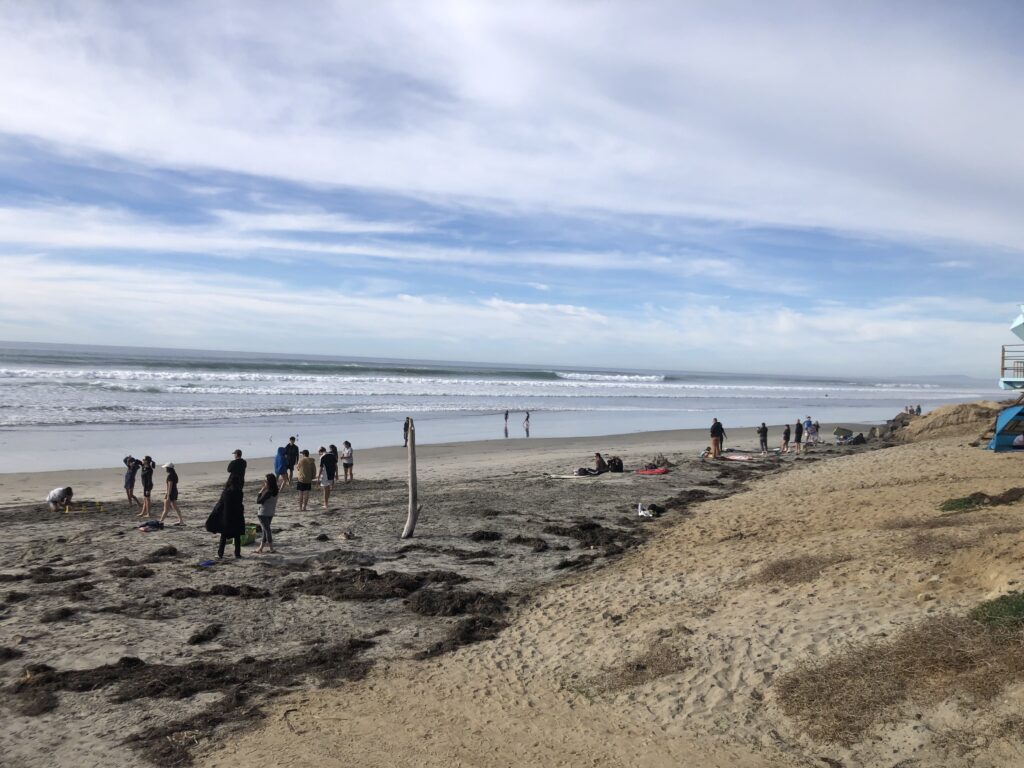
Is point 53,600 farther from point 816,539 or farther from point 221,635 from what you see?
point 816,539

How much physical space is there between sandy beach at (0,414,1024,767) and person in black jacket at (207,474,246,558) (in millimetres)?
593

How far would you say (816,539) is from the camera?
1089 cm

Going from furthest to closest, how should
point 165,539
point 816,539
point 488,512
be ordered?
point 488,512
point 165,539
point 816,539

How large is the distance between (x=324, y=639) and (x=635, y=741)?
395 centimetres

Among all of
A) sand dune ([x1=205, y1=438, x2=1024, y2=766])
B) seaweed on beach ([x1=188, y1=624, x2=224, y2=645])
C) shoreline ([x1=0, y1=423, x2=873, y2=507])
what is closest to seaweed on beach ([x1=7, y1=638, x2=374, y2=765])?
sand dune ([x1=205, y1=438, x2=1024, y2=766])

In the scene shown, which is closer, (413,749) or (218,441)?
(413,749)

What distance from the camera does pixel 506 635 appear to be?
331 inches

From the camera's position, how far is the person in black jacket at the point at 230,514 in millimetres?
11242

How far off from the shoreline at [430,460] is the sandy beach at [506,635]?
109 inches

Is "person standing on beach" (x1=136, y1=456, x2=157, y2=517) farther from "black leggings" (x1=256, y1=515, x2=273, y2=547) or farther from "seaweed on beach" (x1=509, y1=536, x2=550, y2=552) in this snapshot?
"seaweed on beach" (x1=509, y1=536, x2=550, y2=552)

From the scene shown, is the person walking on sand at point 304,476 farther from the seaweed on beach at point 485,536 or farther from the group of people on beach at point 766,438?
the group of people on beach at point 766,438

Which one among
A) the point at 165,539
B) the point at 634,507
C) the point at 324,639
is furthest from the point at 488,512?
the point at 324,639

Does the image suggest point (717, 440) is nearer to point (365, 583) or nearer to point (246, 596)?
point (365, 583)

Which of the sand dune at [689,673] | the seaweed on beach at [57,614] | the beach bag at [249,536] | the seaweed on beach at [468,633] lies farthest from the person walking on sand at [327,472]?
the seaweed on beach at [468,633]
